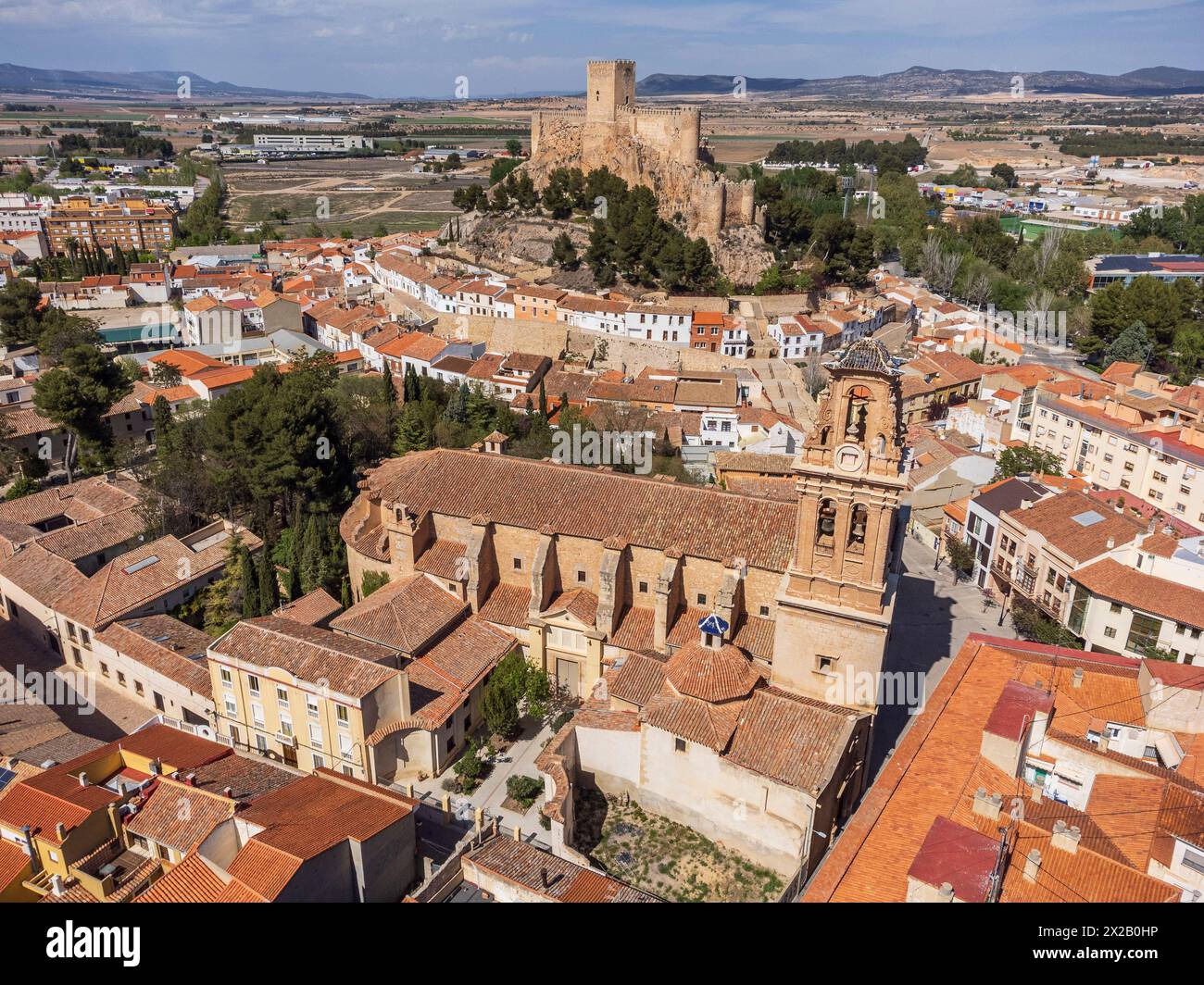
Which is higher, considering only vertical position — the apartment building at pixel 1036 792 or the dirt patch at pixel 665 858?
the apartment building at pixel 1036 792

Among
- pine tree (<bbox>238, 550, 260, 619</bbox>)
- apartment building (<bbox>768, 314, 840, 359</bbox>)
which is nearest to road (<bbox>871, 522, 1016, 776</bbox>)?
pine tree (<bbox>238, 550, 260, 619</bbox>)

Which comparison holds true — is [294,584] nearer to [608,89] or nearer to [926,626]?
[926,626]

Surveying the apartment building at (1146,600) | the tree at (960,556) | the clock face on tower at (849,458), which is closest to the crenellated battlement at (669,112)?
the tree at (960,556)

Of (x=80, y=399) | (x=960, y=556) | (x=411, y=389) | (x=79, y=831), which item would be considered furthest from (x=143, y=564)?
(x=960, y=556)

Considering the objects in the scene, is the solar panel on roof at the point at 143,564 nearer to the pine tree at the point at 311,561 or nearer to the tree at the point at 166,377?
the pine tree at the point at 311,561

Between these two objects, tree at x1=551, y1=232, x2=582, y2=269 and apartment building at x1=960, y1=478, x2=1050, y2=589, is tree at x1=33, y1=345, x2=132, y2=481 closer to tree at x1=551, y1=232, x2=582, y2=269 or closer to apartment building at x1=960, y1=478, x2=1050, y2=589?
tree at x1=551, y1=232, x2=582, y2=269
